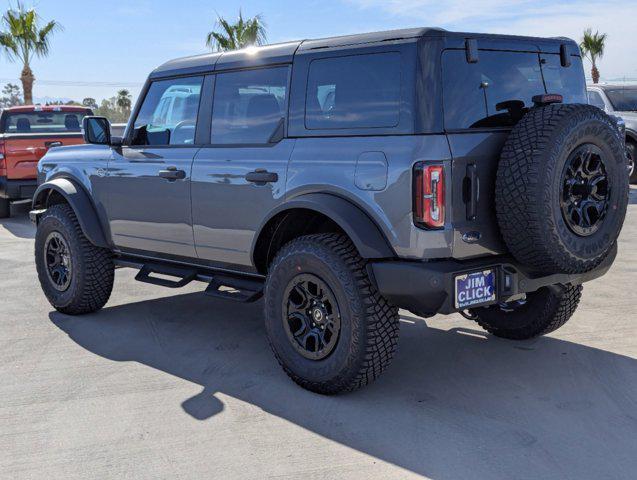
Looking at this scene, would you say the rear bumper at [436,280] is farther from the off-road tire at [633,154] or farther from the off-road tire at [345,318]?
the off-road tire at [633,154]

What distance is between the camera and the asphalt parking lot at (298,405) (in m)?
3.49

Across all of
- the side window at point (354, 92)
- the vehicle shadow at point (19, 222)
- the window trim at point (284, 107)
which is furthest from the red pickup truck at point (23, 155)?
the side window at point (354, 92)

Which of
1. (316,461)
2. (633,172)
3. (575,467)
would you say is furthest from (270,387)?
(633,172)

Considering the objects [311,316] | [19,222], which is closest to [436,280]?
[311,316]

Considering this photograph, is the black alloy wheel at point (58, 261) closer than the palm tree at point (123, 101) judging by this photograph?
Yes

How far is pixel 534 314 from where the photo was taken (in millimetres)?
5125

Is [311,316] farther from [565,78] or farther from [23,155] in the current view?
[23,155]

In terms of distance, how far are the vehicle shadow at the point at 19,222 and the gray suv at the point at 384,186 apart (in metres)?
6.69

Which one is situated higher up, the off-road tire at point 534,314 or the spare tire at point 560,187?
the spare tire at point 560,187

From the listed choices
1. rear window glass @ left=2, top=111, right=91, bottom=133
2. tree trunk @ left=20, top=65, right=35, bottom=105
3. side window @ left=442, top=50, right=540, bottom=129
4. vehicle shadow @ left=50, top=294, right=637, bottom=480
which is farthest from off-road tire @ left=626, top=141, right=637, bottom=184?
tree trunk @ left=20, top=65, right=35, bottom=105

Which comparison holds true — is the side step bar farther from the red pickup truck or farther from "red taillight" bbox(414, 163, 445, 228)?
the red pickup truck

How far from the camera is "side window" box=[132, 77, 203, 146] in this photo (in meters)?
5.29

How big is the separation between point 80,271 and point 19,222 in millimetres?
7254

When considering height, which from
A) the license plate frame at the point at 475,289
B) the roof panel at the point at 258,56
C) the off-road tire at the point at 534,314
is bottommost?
the off-road tire at the point at 534,314
